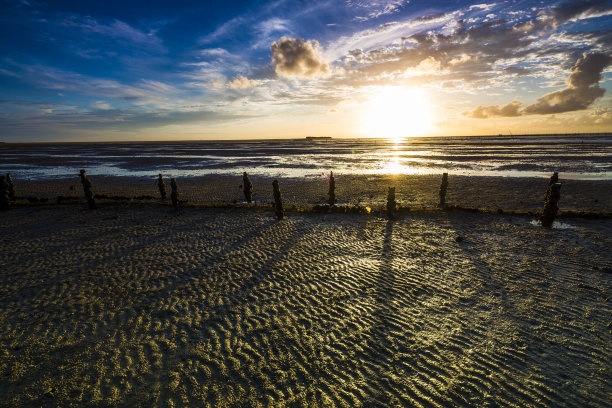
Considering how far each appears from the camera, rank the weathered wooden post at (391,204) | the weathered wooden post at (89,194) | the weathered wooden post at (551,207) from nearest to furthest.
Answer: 1. the weathered wooden post at (551,207)
2. the weathered wooden post at (391,204)
3. the weathered wooden post at (89,194)

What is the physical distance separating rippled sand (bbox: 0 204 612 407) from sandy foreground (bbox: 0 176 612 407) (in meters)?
0.04

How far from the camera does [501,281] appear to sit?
368 inches

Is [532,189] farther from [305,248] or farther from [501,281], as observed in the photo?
[305,248]

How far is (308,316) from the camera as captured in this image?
766 centimetres

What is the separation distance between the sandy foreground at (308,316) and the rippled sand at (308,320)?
0.04 meters

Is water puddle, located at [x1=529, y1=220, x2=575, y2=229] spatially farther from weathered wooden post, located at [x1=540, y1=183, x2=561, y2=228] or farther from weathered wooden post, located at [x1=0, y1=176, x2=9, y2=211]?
weathered wooden post, located at [x1=0, y1=176, x2=9, y2=211]

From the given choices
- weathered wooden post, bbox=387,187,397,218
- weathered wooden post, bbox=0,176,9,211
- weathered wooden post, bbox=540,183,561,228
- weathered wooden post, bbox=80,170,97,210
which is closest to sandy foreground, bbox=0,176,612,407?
weathered wooden post, bbox=540,183,561,228

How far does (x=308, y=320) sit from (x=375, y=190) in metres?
21.2

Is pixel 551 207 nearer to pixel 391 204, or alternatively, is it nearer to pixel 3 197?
pixel 391 204

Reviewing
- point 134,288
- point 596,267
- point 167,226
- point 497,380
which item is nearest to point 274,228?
point 167,226

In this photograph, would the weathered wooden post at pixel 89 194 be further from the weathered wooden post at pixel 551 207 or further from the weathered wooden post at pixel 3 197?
the weathered wooden post at pixel 551 207

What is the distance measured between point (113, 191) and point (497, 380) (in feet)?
112

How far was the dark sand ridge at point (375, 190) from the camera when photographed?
70.3 feet

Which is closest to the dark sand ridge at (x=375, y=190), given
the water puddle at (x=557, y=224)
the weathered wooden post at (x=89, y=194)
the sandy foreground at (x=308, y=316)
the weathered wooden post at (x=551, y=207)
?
the water puddle at (x=557, y=224)
